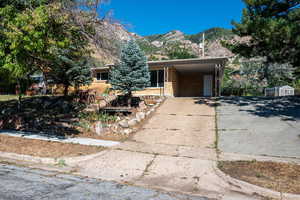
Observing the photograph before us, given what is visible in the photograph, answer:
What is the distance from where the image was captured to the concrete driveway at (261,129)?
6770 millimetres

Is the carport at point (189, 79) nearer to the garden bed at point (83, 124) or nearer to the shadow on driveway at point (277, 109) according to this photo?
the shadow on driveway at point (277, 109)

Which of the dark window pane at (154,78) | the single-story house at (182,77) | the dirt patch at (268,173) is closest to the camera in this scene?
the dirt patch at (268,173)

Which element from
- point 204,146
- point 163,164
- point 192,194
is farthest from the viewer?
point 204,146


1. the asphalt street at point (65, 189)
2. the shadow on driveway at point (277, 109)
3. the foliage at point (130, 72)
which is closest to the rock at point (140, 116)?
the foliage at point (130, 72)

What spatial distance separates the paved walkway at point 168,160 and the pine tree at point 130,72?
Answer: 3.96m

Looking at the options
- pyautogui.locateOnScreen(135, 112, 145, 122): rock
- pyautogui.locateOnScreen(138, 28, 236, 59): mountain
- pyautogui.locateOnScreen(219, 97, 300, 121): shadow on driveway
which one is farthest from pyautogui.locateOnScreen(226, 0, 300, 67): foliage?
pyautogui.locateOnScreen(138, 28, 236, 59): mountain

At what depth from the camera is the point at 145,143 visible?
7.70 m

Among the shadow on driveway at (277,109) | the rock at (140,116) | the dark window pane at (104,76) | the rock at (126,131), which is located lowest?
the rock at (126,131)

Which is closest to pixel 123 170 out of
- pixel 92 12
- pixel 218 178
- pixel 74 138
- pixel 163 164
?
pixel 163 164

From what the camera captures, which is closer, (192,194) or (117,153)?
(192,194)

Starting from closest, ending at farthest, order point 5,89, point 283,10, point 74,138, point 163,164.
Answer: point 163,164, point 74,138, point 283,10, point 5,89

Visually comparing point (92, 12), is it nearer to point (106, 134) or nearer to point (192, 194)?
point (106, 134)

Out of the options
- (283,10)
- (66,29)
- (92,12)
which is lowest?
(66,29)

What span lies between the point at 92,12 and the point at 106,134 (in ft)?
Result: 15.8
